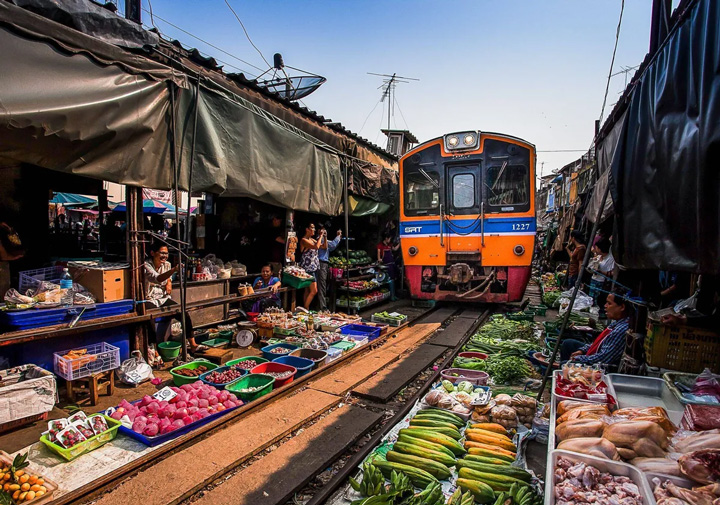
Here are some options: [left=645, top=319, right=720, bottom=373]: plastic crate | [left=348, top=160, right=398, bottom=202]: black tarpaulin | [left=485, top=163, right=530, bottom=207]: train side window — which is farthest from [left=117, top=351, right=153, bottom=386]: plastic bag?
[left=485, top=163, right=530, bottom=207]: train side window

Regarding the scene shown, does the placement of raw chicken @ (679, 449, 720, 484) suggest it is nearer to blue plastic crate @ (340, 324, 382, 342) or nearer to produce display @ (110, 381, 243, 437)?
produce display @ (110, 381, 243, 437)

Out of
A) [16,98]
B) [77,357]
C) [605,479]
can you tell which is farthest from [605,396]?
[16,98]

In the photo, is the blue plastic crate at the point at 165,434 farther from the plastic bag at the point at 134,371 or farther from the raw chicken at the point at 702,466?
the raw chicken at the point at 702,466

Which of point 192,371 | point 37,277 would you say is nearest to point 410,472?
point 192,371

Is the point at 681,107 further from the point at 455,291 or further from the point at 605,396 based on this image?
the point at 455,291

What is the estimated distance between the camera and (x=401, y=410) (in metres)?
4.39

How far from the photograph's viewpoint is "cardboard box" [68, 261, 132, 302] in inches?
189

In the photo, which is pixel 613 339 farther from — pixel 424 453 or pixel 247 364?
pixel 247 364

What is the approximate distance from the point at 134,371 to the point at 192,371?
729mm

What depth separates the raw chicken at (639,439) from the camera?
229 cm

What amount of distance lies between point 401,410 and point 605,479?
8.14 feet

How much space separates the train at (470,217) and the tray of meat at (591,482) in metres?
6.74

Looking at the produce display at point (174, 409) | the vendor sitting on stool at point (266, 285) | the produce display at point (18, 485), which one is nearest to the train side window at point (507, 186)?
the vendor sitting on stool at point (266, 285)

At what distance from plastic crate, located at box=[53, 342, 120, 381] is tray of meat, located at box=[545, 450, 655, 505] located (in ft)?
15.4
